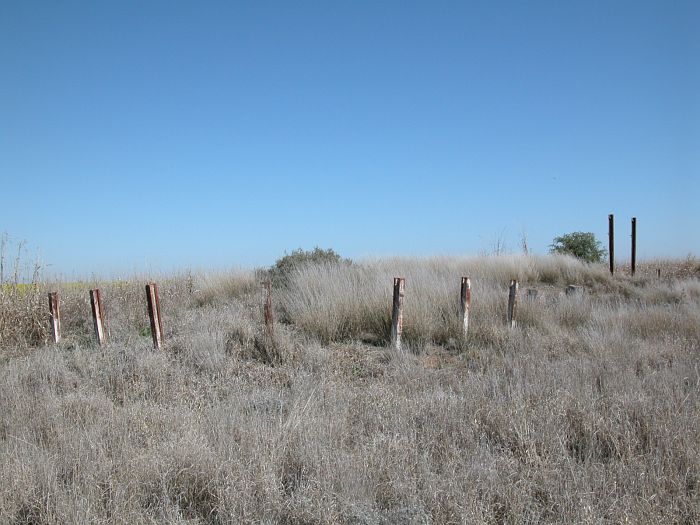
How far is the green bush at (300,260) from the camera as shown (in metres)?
12.3

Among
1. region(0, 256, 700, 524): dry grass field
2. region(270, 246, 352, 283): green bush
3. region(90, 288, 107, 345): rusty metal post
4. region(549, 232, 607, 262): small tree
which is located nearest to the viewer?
region(0, 256, 700, 524): dry grass field

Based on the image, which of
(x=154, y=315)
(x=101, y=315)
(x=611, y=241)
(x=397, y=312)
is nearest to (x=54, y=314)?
(x=101, y=315)

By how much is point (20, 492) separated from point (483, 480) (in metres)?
3.02

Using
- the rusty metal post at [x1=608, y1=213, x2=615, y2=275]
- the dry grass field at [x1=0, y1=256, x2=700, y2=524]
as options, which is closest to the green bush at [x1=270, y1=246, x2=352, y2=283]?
the dry grass field at [x1=0, y1=256, x2=700, y2=524]

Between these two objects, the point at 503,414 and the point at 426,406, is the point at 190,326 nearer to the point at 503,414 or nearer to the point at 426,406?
the point at 426,406

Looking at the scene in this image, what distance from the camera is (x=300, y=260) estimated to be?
12.8 metres

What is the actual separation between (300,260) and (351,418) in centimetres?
851

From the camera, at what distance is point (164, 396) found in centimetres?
512

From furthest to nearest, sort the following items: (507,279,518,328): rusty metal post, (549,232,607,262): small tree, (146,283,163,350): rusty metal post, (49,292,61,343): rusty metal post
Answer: (549,232,607,262): small tree
(507,279,518,328): rusty metal post
(49,292,61,343): rusty metal post
(146,283,163,350): rusty metal post

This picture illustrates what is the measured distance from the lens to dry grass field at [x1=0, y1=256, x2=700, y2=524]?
3146 millimetres

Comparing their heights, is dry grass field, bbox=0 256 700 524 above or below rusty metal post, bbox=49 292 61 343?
below

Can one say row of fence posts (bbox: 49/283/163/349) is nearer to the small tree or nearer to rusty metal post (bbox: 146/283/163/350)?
rusty metal post (bbox: 146/283/163/350)

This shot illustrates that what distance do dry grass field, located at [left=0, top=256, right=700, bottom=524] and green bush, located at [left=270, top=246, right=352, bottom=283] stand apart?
12.6ft

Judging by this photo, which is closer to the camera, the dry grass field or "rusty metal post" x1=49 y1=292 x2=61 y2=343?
the dry grass field
